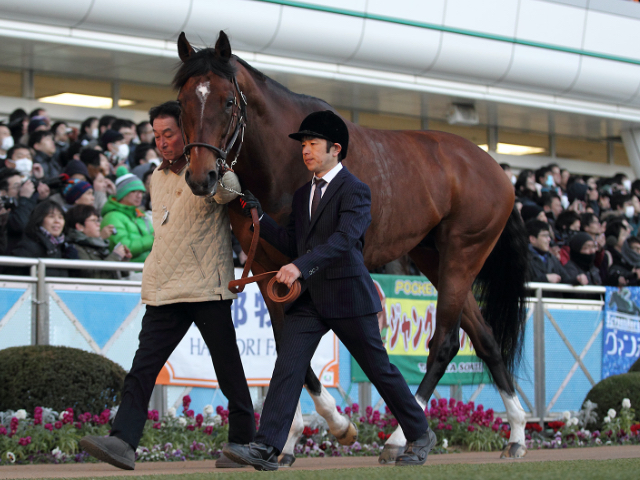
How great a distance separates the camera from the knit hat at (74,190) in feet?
27.4

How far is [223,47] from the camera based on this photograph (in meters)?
4.91

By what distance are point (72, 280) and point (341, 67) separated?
7.79m

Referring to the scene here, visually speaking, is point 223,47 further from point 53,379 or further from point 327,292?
point 53,379

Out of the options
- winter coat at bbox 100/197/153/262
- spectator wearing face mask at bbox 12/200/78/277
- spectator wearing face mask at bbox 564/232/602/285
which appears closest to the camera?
spectator wearing face mask at bbox 12/200/78/277

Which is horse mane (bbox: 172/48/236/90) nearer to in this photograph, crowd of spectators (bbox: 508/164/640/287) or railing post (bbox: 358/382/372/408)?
railing post (bbox: 358/382/372/408)

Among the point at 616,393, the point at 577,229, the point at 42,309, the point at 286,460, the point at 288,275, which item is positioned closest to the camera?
the point at 288,275

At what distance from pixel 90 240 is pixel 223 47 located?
11.1ft

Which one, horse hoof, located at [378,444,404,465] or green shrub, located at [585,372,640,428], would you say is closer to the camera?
horse hoof, located at [378,444,404,465]

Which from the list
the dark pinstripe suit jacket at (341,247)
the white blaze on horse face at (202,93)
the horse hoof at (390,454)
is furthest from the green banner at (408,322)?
the white blaze on horse face at (202,93)

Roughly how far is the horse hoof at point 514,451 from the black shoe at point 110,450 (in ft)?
10.1

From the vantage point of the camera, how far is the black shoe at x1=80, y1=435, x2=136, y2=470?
4.54m

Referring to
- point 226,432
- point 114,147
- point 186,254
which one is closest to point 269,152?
point 186,254

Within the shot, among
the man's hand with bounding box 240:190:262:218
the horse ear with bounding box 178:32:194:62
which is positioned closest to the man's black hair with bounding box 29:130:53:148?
the horse ear with bounding box 178:32:194:62

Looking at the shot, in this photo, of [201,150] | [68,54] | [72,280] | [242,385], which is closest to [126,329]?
[72,280]
